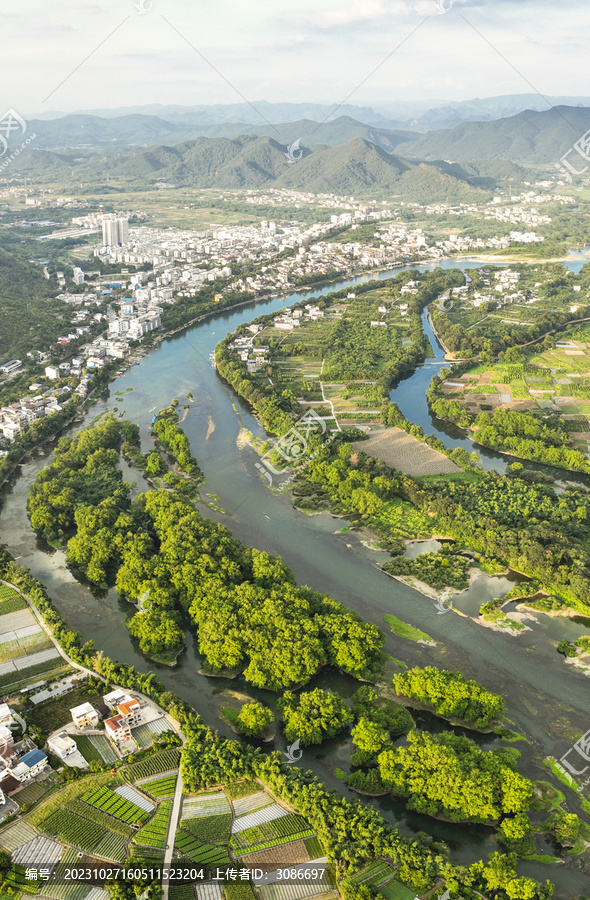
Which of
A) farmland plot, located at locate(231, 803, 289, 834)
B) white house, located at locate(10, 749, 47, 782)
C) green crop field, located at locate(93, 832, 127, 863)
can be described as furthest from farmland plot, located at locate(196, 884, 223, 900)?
white house, located at locate(10, 749, 47, 782)

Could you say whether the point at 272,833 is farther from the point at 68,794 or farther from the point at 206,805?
the point at 68,794

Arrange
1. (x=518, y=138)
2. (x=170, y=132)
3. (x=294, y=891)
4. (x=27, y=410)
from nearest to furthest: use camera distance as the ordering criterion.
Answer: (x=294, y=891), (x=27, y=410), (x=518, y=138), (x=170, y=132)

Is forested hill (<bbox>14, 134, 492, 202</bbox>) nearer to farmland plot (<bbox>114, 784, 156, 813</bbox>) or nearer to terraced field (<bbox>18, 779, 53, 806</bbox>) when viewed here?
farmland plot (<bbox>114, 784, 156, 813</bbox>)

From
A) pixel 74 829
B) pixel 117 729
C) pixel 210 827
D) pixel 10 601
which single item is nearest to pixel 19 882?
pixel 74 829

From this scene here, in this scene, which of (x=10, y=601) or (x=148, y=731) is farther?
(x=10, y=601)

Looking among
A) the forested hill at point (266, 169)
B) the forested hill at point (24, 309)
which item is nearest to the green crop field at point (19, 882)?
the forested hill at point (24, 309)

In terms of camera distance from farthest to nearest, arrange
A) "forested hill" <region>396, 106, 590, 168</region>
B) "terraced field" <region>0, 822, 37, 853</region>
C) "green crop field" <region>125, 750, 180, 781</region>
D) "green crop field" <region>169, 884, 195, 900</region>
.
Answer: "forested hill" <region>396, 106, 590, 168</region>
"green crop field" <region>125, 750, 180, 781</region>
"terraced field" <region>0, 822, 37, 853</region>
"green crop field" <region>169, 884, 195, 900</region>
